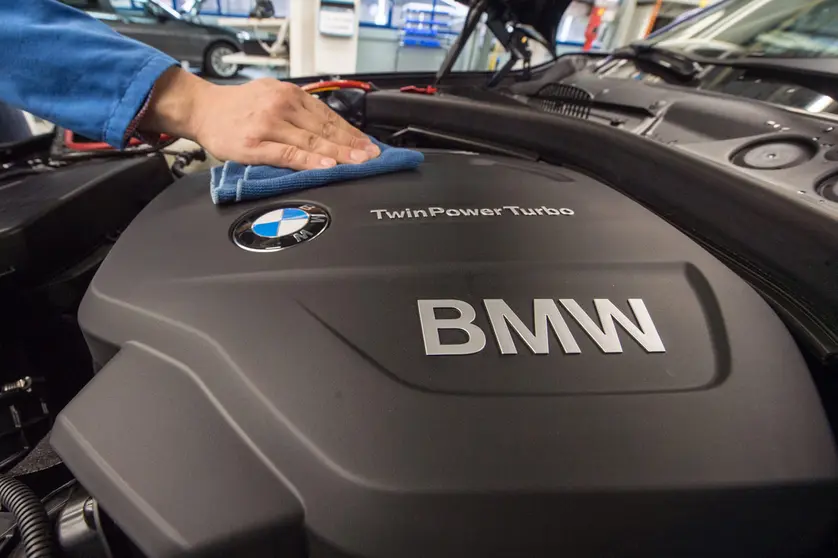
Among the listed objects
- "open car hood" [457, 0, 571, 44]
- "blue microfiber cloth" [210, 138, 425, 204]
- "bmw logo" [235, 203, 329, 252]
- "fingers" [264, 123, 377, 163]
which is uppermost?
"open car hood" [457, 0, 571, 44]

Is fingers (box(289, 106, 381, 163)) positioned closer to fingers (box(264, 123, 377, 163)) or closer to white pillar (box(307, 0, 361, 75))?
fingers (box(264, 123, 377, 163))

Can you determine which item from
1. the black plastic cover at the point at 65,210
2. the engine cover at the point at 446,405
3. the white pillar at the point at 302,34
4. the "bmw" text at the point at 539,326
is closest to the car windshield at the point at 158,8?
the white pillar at the point at 302,34

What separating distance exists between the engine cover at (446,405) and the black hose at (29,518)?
86mm

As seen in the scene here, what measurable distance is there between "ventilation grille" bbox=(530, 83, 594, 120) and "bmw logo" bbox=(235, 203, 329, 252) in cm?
50

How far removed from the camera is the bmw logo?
0.43 m

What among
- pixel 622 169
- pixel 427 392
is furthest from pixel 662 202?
pixel 427 392

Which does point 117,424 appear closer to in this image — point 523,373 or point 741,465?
point 523,373

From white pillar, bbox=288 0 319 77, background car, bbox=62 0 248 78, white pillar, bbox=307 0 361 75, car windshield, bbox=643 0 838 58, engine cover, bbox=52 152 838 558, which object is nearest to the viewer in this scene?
engine cover, bbox=52 152 838 558

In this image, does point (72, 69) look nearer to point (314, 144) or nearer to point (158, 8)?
point (314, 144)

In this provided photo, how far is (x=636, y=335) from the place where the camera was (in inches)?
13.9

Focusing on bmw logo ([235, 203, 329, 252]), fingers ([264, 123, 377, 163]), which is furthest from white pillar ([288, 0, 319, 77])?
bmw logo ([235, 203, 329, 252])

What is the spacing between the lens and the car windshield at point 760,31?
72 centimetres

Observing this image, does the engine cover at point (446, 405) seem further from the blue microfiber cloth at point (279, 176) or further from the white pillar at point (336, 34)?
the white pillar at point (336, 34)

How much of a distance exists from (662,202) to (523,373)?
1.08 feet
